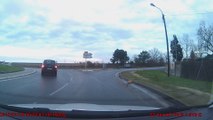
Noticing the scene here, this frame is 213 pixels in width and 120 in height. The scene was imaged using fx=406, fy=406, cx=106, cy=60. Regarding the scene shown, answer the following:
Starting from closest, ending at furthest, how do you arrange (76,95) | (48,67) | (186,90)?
(76,95)
(186,90)
(48,67)

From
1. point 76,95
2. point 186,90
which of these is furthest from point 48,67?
point 76,95

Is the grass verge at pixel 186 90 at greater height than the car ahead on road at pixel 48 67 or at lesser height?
lesser

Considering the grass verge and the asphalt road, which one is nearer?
the asphalt road

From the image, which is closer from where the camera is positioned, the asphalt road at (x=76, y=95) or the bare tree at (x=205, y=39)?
the asphalt road at (x=76, y=95)

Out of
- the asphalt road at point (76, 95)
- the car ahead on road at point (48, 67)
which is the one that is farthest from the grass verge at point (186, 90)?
the car ahead on road at point (48, 67)

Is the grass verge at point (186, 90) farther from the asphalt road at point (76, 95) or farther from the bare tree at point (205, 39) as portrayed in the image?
the bare tree at point (205, 39)

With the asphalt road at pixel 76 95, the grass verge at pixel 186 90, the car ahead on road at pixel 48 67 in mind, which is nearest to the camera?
the asphalt road at pixel 76 95

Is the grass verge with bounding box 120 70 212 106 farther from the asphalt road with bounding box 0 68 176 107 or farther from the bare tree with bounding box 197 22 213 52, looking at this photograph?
the bare tree with bounding box 197 22 213 52

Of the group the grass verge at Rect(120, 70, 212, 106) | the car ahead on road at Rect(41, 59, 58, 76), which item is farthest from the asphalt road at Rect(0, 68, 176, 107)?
the car ahead on road at Rect(41, 59, 58, 76)

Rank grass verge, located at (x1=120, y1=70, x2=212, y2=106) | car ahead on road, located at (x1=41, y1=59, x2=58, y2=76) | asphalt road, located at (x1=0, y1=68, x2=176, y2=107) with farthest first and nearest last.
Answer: car ahead on road, located at (x1=41, y1=59, x2=58, y2=76), grass verge, located at (x1=120, y1=70, x2=212, y2=106), asphalt road, located at (x1=0, y1=68, x2=176, y2=107)

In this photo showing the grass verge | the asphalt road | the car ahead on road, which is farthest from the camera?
the car ahead on road

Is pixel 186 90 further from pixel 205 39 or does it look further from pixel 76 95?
pixel 205 39

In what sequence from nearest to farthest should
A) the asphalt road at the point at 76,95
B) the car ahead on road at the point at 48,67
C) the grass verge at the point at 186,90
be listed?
1. the asphalt road at the point at 76,95
2. the grass verge at the point at 186,90
3. the car ahead on road at the point at 48,67

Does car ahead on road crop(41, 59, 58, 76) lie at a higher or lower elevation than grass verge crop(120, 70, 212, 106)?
higher
